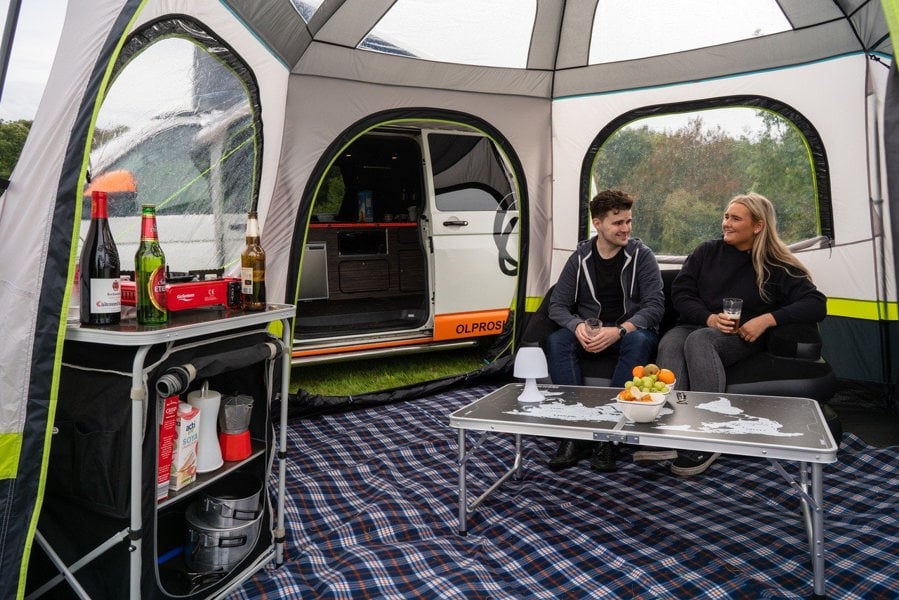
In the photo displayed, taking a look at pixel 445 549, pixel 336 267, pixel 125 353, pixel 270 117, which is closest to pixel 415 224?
pixel 336 267

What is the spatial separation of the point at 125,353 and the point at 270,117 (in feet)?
6.62

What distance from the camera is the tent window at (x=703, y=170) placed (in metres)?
3.88

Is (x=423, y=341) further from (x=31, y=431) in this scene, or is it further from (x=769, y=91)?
(x=31, y=431)

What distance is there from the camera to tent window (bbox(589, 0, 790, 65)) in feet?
12.2

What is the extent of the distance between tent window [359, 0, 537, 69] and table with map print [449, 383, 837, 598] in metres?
2.18

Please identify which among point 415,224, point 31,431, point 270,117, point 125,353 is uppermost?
point 270,117

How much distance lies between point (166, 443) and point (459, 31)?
121 inches

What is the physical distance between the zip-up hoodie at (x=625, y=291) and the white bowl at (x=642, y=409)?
42.5 inches

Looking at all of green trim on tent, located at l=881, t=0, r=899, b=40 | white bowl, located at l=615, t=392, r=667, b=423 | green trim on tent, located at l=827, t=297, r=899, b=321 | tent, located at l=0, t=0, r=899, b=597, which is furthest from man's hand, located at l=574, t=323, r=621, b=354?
green trim on tent, located at l=881, t=0, r=899, b=40

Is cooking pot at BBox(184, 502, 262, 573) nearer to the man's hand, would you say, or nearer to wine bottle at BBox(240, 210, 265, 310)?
wine bottle at BBox(240, 210, 265, 310)

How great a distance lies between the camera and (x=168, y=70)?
104 inches

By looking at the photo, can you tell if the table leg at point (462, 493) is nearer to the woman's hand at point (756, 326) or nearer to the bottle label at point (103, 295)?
the bottle label at point (103, 295)

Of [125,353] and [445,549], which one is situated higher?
[125,353]

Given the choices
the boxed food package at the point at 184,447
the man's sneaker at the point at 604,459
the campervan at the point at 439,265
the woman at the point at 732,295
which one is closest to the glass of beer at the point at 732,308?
the woman at the point at 732,295
